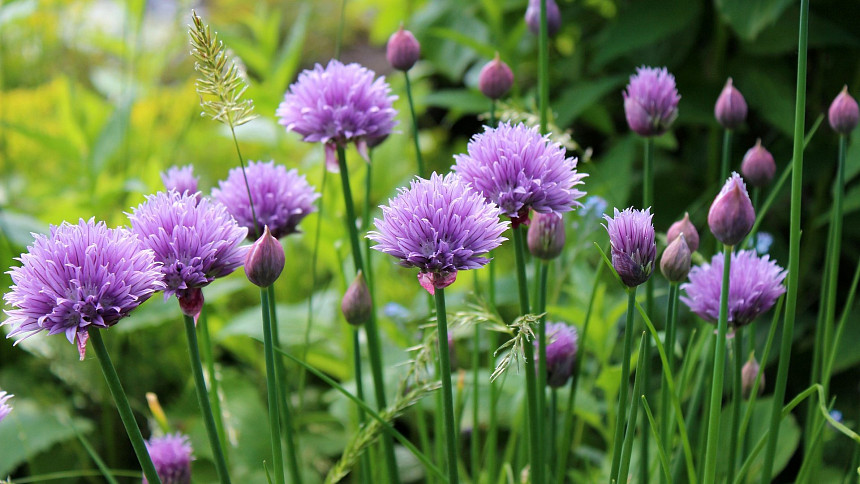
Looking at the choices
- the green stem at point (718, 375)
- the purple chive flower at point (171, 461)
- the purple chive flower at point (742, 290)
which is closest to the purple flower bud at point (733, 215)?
the green stem at point (718, 375)

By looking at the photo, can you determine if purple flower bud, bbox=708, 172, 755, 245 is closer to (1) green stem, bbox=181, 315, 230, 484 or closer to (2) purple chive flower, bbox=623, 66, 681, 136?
(2) purple chive flower, bbox=623, 66, 681, 136

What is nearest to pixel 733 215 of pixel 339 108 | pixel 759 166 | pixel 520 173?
pixel 520 173

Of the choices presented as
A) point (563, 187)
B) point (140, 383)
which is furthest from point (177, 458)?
point (140, 383)

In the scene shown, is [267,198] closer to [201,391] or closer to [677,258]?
[201,391]

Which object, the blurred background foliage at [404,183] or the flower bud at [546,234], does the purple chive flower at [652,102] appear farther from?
the blurred background foliage at [404,183]

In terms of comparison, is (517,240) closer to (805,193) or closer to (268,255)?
(268,255)

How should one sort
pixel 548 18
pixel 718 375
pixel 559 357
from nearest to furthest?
pixel 718 375 < pixel 559 357 < pixel 548 18
